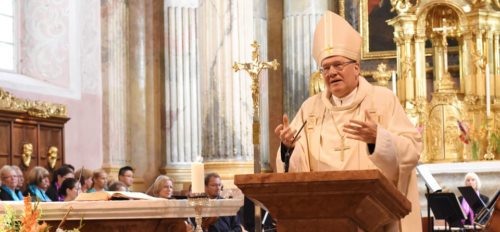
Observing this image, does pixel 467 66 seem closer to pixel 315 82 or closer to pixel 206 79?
pixel 315 82

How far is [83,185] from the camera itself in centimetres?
1132

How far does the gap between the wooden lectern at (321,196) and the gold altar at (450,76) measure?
35.4ft

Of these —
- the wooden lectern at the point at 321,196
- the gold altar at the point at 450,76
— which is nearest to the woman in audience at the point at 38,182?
the gold altar at the point at 450,76

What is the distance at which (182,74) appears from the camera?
17.2 m

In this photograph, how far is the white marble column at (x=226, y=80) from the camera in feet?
45.7

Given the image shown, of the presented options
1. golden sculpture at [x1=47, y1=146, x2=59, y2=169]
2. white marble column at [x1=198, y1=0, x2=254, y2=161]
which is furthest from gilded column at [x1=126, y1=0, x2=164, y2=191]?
white marble column at [x1=198, y1=0, x2=254, y2=161]

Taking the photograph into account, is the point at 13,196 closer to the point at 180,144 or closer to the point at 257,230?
the point at 257,230

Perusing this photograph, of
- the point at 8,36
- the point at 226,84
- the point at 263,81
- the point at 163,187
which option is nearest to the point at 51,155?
the point at 8,36

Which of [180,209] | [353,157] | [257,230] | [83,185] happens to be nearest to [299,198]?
[353,157]

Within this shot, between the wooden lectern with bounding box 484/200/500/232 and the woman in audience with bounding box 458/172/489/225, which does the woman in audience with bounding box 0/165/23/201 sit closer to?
the woman in audience with bounding box 458/172/489/225

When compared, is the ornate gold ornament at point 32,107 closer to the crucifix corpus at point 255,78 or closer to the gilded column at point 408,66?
the crucifix corpus at point 255,78

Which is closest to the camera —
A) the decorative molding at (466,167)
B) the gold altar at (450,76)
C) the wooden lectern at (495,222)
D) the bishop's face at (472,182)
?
the wooden lectern at (495,222)

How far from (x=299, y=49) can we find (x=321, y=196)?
13.2 m

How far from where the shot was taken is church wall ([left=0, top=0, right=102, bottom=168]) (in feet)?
48.4
